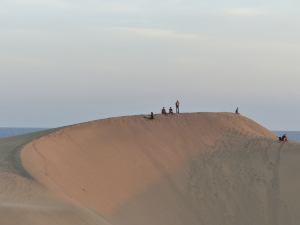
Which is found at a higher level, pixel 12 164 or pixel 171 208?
pixel 12 164

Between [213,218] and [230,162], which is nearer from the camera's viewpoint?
[213,218]

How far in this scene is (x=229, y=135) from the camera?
33312 mm

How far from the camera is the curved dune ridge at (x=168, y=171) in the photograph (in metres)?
25.2

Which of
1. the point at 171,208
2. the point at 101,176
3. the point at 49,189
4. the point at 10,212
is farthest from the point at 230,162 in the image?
the point at 10,212

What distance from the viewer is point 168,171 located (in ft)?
96.0

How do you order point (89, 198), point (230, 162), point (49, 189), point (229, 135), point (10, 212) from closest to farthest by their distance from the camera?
point (10, 212)
point (49, 189)
point (89, 198)
point (230, 162)
point (229, 135)

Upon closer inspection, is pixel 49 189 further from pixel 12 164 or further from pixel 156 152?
pixel 156 152

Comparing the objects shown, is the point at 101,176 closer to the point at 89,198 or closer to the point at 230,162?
the point at 89,198

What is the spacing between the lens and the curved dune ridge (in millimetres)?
25250

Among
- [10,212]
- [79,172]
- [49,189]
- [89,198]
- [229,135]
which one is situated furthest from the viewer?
[229,135]

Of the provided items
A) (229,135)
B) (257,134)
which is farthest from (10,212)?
(257,134)

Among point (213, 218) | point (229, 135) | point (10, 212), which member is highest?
point (229, 135)

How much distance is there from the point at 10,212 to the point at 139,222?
886 cm

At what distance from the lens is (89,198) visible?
79.5ft
